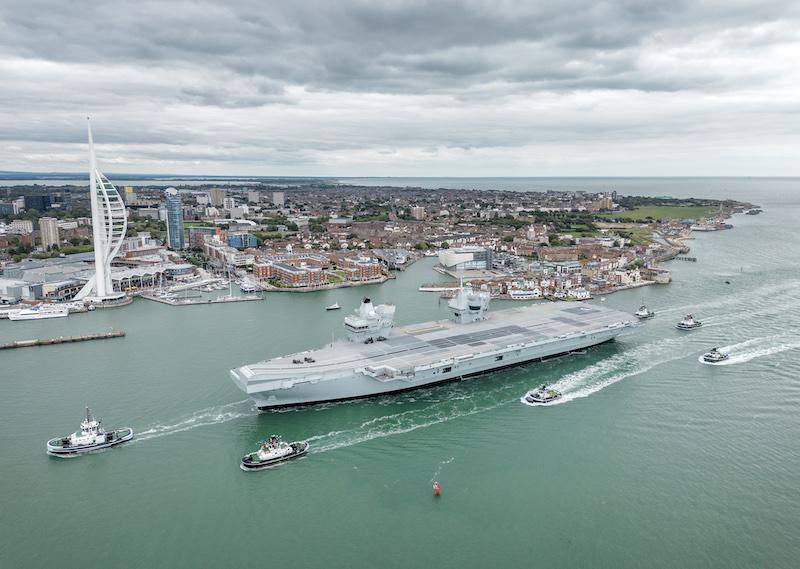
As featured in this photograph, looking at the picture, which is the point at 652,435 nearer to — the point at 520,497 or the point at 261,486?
the point at 520,497

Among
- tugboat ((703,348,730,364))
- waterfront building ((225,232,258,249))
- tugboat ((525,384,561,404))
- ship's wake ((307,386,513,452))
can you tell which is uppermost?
waterfront building ((225,232,258,249))

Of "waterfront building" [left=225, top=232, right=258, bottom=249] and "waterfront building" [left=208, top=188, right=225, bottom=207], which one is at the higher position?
"waterfront building" [left=208, top=188, right=225, bottom=207]

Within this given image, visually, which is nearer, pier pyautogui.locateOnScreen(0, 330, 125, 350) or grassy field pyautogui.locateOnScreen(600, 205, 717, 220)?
pier pyautogui.locateOnScreen(0, 330, 125, 350)

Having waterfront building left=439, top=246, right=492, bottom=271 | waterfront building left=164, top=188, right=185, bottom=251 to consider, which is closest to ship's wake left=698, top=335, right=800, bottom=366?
waterfront building left=439, top=246, right=492, bottom=271

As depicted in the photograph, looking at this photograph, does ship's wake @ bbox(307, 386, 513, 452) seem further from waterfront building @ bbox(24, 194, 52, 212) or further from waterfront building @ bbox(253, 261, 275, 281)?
waterfront building @ bbox(24, 194, 52, 212)

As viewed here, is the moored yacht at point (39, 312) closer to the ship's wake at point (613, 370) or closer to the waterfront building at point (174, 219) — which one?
the waterfront building at point (174, 219)

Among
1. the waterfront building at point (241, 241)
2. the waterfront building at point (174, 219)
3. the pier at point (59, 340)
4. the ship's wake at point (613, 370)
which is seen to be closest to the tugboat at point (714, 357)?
the ship's wake at point (613, 370)
